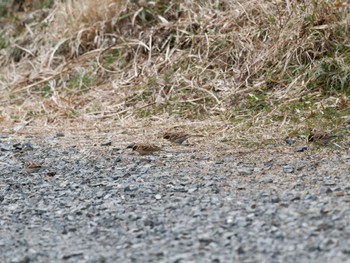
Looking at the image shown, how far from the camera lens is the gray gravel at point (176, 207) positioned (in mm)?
3664

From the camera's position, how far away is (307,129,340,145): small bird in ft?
17.9

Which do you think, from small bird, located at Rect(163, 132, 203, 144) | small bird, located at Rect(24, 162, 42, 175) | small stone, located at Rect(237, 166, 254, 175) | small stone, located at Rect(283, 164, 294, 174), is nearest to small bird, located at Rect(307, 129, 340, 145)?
small stone, located at Rect(283, 164, 294, 174)

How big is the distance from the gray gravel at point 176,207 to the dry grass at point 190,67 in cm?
84

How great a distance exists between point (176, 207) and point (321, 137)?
1527 millimetres

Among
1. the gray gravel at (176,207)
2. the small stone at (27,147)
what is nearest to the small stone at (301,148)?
the gray gravel at (176,207)

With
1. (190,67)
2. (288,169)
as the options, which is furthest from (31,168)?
(190,67)

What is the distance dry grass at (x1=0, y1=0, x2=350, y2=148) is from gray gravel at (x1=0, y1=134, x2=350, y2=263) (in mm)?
836

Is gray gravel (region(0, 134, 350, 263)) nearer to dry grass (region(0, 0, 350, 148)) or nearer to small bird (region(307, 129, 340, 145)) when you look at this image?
small bird (region(307, 129, 340, 145))

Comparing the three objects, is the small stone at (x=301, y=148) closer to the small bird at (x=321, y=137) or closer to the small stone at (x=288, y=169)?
the small bird at (x=321, y=137)

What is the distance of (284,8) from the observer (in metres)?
7.29

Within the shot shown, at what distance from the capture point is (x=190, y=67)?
7.42m

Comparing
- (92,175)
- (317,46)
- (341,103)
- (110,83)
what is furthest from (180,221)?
(110,83)

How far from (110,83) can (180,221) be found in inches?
150

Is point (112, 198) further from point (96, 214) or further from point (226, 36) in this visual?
point (226, 36)
